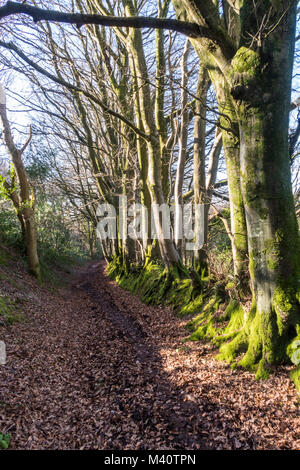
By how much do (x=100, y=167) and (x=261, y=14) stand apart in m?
14.0

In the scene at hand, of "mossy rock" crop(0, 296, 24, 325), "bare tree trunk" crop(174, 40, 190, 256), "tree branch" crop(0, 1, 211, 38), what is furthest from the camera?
"bare tree trunk" crop(174, 40, 190, 256)

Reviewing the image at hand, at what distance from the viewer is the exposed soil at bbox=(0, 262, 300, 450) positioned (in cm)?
307

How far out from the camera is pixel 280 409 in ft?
10.7

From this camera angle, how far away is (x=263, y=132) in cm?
365

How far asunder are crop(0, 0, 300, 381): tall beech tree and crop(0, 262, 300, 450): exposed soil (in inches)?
25.8

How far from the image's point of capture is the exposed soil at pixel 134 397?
10.1 feet

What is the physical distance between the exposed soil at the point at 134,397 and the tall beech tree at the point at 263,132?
66 centimetres

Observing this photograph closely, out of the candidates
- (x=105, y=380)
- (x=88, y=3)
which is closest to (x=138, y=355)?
(x=105, y=380)

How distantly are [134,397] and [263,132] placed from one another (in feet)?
14.0

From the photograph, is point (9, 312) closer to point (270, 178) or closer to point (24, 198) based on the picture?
point (24, 198)

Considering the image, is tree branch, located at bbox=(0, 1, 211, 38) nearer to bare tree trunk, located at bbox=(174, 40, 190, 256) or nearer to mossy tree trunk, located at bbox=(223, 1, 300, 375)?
mossy tree trunk, located at bbox=(223, 1, 300, 375)

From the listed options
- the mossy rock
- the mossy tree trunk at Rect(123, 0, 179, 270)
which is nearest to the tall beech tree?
the mossy tree trunk at Rect(123, 0, 179, 270)
